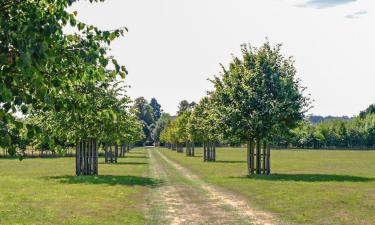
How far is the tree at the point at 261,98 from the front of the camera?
42.5 meters

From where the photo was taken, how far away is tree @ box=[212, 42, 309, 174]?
139ft

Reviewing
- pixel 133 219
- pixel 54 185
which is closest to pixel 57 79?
pixel 133 219

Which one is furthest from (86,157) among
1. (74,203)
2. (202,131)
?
(202,131)

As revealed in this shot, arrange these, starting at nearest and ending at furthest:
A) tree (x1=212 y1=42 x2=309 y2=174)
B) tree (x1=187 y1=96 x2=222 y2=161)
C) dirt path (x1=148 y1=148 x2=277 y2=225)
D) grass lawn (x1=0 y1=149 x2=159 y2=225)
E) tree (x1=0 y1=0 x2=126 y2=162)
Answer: tree (x1=0 y1=0 x2=126 y2=162)
dirt path (x1=148 y1=148 x2=277 y2=225)
grass lawn (x1=0 y1=149 x2=159 y2=225)
tree (x1=212 y1=42 x2=309 y2=174)
tree (x1=187 y1=96 x2=222 y2=161)

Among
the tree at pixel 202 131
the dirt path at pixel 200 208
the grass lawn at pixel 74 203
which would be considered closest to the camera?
the dirt path at pixel 200 208

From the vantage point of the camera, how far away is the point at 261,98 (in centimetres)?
4300

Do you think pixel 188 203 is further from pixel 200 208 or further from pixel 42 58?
pixel 42 58

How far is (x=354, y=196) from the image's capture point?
2623 cm

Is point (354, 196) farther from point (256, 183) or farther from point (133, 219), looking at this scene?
point (133, 219)

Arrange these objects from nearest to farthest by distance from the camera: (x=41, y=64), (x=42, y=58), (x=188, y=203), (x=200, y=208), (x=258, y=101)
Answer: (x=42, y=58) < (x=41, y=64) < (x=200, y=208) < (x=188, y=203) < (x=258, y=101)

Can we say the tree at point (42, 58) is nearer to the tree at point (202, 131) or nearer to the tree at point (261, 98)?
the tree at point (261, 98)

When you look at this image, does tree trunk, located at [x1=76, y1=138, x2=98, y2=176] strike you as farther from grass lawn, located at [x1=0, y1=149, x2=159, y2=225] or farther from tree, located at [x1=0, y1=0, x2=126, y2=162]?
tree, located at [x1=0, y1=0, x2=126, y2=162]

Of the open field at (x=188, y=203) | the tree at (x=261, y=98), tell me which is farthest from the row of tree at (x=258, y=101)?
the open field at (x=188, y=203)

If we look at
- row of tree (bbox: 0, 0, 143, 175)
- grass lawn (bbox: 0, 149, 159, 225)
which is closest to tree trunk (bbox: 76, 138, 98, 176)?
grass lawn (bbox: 0, 149, 159, 225)
